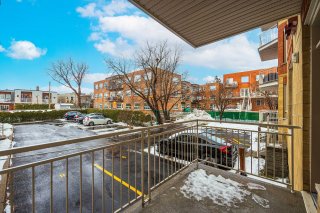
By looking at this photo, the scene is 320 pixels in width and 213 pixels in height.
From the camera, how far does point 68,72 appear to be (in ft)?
111

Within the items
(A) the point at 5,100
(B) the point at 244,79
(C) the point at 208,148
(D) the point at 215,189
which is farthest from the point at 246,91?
(A) the point at 5,100

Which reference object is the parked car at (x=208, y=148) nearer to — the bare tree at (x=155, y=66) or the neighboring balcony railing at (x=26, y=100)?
the bare tree at (x=155, y=66)

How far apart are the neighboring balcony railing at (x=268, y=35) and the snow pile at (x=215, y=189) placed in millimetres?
10573

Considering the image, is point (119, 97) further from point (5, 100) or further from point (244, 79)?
point (5, 100)

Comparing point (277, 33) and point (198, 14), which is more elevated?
point (277, 33)

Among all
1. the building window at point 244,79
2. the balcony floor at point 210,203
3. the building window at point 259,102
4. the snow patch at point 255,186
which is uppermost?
the building window at point 244,79

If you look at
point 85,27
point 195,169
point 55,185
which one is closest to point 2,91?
point 85,27

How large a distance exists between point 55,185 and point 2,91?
198 feet

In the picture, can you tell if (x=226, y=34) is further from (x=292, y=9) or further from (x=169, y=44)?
(x=169, y=44)

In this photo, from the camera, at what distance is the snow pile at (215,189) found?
2.70 metres

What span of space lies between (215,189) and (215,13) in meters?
3.24

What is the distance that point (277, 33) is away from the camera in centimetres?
984

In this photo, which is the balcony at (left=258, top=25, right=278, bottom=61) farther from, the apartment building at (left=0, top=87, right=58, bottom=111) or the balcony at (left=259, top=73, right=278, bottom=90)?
the apartment building at (left=0, top=87, right=58, bottom=111)

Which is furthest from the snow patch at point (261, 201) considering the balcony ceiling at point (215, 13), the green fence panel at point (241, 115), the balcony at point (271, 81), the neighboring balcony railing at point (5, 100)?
the neighboring balcony railing at point (5, 100)
